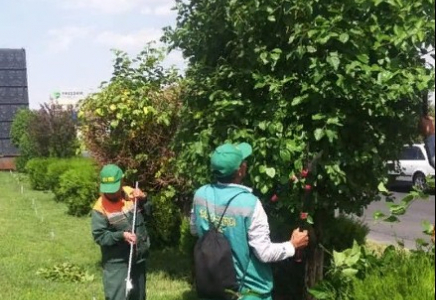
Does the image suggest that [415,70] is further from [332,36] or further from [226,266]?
[226,266]

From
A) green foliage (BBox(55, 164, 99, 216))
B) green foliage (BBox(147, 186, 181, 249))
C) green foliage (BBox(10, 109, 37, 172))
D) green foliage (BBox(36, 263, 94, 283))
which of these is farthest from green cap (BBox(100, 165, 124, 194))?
green foliage (BBox(10, 109, 37, 172))

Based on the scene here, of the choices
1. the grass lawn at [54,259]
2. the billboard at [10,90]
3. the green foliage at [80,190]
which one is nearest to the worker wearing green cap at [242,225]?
the grass lawn at [54,259]

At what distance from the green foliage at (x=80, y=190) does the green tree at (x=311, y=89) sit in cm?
1054

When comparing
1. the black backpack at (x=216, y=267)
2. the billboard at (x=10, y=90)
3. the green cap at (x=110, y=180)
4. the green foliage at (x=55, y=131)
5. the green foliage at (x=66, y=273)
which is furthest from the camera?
the billboard at (x=10, y=90)

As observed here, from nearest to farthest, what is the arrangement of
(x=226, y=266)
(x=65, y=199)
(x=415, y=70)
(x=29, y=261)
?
(x=226, y=266)
(x=415, y=70)
(x=29, y=261)
(x=65, y=199)

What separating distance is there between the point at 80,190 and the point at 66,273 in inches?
293

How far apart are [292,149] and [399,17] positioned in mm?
974

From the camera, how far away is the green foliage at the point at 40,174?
2354 centimetres

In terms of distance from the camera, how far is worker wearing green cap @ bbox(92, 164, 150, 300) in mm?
5262

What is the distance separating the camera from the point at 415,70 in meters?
4.03

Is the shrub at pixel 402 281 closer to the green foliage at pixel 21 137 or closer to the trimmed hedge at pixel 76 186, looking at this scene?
the trimmed hedge at pixel 76 186

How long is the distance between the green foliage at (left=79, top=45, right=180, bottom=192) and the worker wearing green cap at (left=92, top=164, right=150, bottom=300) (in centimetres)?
217

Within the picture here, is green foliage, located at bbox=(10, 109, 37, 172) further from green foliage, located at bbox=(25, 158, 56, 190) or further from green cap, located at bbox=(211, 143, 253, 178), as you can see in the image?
green cap, located at bbox=(211, 143, 253, 178)

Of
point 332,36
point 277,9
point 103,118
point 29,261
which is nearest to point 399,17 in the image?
point 332,36
